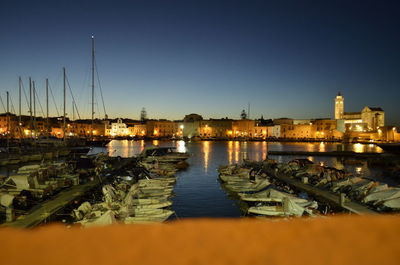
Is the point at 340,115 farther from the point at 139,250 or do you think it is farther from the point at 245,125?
the point at 139,250

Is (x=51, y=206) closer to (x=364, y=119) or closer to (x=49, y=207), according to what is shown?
(x=49, y=207)

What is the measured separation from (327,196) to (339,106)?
166 metres

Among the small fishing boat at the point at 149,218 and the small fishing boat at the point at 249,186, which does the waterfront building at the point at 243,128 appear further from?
the small fishing boat at the point at 149,218

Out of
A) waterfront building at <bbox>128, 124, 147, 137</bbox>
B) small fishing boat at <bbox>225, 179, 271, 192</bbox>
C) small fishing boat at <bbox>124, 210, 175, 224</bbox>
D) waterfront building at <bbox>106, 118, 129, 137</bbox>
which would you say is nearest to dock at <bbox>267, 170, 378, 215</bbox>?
small fishing boat at <bbox>225, 179, 271, 192</bbox>

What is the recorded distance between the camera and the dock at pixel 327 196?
656 inches

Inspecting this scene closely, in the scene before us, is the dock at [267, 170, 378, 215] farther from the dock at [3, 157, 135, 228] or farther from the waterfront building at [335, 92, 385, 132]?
the waterfront building at [335, 92, 385, 132]

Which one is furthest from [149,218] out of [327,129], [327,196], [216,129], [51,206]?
[327,129]

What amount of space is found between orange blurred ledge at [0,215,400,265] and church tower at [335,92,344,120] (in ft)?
597

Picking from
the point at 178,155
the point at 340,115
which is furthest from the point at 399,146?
the point at 340,115

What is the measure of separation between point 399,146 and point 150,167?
63.9 m

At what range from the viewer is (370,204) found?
18.6 m

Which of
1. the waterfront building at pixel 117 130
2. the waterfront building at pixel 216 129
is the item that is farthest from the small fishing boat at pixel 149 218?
the waterfront building at pixel 117 130

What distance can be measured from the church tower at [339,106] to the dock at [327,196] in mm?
153621

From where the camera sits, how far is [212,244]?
3.40 metres
